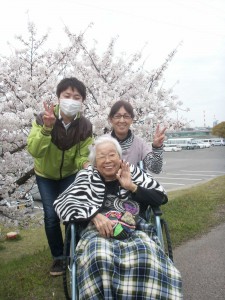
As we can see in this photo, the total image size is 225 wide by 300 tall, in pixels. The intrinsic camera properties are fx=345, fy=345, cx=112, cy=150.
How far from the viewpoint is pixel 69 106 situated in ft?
9.36

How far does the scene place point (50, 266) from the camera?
3527 millimetres

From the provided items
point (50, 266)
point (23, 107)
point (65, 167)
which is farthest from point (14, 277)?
point (23, 107)

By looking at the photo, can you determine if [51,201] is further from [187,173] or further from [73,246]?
[187,173]

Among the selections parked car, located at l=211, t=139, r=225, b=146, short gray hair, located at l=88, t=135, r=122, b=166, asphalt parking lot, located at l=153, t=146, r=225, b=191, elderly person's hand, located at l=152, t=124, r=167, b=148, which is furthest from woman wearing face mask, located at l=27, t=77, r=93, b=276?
parked car, located at l=211, t=139, r=225, b=146

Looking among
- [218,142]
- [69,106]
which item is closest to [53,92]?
[69,106]

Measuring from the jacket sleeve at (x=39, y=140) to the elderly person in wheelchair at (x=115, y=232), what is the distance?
0.37 metres

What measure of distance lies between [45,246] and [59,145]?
246 cm

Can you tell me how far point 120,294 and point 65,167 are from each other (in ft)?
4.47

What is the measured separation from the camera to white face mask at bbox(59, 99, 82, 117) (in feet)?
9.36

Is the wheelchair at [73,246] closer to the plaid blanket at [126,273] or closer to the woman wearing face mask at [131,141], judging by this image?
the plaid blanket at [126,273]

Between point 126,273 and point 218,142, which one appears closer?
point 126,273

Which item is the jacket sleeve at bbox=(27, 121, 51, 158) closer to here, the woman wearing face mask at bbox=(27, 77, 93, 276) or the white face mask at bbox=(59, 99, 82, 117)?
the woman wearing face mask at bbox=(27, 77, 93, 276)

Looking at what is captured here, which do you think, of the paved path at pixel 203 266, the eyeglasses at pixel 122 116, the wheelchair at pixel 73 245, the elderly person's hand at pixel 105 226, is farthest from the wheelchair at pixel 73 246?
the eyeglasses at pixel 122 116

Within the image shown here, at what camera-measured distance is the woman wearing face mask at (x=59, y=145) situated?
9.15ft
